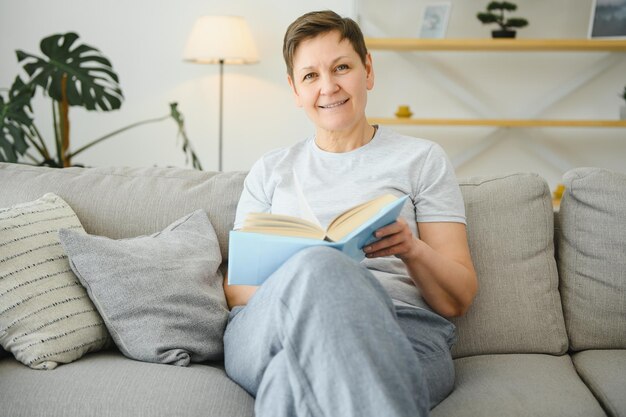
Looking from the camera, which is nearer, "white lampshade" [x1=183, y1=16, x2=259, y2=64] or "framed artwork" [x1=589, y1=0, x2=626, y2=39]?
"white lampshade" [x1=183, y1=16, x2=259, y2=64]

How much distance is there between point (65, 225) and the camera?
175 centimetres

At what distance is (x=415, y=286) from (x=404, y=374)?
1.64ft

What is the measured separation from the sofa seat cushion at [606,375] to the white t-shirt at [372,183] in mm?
378

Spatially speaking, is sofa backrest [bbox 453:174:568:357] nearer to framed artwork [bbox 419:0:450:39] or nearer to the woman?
the woman

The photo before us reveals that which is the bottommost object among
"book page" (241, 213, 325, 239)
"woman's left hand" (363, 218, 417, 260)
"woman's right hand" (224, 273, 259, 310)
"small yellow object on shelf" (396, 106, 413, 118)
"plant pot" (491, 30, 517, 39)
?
"woman's right hand" (224, 273, 259, 310)

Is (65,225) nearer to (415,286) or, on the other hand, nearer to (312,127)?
(415,286)

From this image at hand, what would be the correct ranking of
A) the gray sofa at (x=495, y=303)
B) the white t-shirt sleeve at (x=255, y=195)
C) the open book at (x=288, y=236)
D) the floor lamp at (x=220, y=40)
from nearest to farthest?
the open book at (x=288, y=236) → the gray sofa at (x=495, y=303) → the white t-shirt sleeve at (x=255, y=195) → the floor lamp at (x=220, y=40)

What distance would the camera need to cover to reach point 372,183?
177 cm

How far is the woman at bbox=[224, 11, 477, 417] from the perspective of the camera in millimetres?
1191

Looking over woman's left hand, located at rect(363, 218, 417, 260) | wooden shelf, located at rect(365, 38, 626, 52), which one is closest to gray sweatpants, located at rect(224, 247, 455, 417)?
woman's left hand, located at rect(363, 218, 417, 260)

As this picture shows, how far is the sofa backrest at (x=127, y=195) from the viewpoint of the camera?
1895mm

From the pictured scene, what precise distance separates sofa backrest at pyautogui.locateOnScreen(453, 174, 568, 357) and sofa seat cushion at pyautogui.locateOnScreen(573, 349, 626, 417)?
0.26 feet

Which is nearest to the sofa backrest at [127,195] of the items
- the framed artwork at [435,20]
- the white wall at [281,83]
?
the white wall at [281,83]

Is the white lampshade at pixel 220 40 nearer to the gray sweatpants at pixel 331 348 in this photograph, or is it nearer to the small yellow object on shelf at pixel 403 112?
the small yellow object on shelf at pixel 403 112
